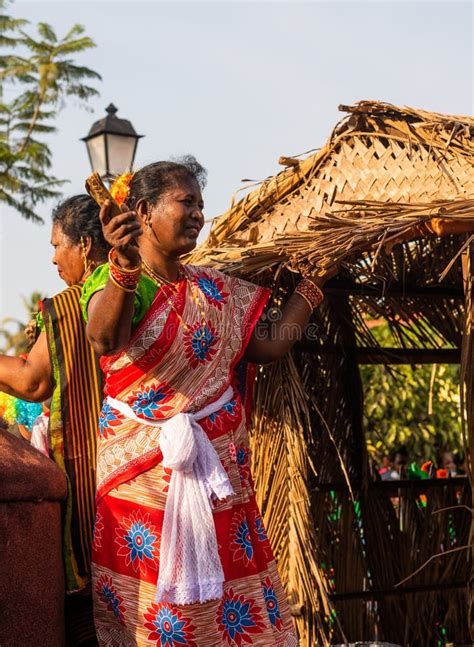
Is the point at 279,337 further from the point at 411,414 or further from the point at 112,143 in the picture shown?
the point at 411,414

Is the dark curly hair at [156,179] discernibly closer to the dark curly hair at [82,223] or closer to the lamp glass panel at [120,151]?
the dark curly hair at [82,223]

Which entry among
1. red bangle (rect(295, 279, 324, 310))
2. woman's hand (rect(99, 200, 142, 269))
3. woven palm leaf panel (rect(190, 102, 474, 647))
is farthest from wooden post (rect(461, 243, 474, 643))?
woman's hand (rect(99, 200, 142, 269))

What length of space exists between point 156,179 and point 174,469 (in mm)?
1023

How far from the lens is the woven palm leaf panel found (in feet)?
14.5

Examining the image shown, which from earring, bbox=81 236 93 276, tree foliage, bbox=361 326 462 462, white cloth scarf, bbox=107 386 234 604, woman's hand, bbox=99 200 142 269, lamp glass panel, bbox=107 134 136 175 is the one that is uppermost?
lamp glass panel, bbox=107 134 136 175

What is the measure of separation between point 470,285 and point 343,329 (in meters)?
1.74

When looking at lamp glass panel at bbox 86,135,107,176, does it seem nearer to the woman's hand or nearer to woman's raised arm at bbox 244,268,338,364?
woman's raised arm at bbox 244,268,338,364

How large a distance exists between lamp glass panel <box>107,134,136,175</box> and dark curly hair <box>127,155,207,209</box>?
169 inches

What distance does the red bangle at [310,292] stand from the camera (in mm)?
4094

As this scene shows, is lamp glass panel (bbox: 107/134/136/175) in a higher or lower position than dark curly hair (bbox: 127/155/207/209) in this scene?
higher

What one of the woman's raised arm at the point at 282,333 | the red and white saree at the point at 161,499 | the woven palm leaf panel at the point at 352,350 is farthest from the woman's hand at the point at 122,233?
the woven palm leaf panel at the point at 352,350

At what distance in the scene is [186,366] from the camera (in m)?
3.65

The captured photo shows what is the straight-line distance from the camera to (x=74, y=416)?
3.80 m

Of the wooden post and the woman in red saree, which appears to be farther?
the wooden post
